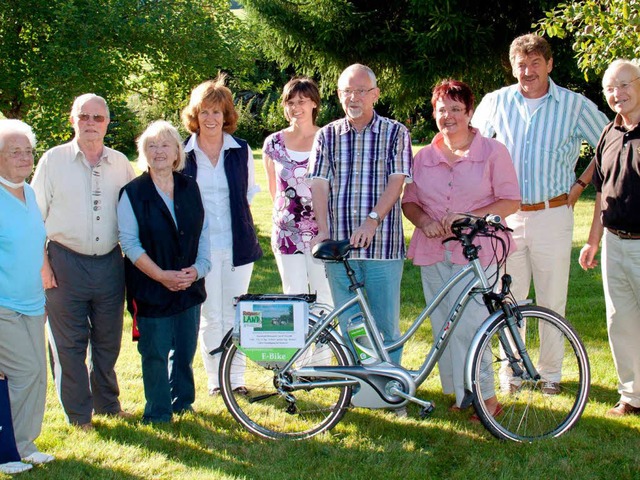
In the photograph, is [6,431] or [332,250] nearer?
[6,431]

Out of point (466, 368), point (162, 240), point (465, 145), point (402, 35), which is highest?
point (402, 35)

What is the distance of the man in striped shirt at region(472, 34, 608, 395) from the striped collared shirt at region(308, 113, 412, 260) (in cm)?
94

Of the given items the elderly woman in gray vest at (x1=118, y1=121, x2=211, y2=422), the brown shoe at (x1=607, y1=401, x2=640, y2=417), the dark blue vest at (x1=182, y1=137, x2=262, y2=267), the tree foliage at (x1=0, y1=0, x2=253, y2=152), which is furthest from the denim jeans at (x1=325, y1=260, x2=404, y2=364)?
the tree foliage at (x1=0, y1=0, x2=253, y2=152)

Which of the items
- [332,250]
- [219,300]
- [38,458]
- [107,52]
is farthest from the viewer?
[107,52]

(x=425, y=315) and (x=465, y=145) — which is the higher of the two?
(x=465, y=145)

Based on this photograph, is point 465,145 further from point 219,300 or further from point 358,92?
point 219,300

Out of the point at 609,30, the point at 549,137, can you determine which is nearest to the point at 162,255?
the point at 549,137

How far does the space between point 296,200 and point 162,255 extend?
1.28m

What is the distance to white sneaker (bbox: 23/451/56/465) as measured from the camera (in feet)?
13.7

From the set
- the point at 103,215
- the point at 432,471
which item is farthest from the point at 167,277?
the point at 432,471

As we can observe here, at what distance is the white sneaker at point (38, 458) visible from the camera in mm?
4172

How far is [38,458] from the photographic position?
4191 millimetres

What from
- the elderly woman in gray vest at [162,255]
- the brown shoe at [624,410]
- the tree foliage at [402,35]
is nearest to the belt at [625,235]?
the brown shoe at [624,410]

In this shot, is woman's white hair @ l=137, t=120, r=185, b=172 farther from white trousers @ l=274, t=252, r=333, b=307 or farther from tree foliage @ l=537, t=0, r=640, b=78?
tree foliage @ l=537, t=0, r=640, b=78
